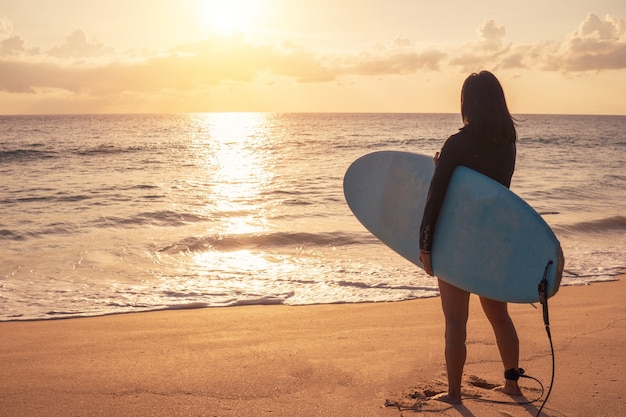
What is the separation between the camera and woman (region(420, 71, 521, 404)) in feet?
8.59

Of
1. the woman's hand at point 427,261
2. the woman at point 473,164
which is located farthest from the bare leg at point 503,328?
the woman's hand at point 427,261

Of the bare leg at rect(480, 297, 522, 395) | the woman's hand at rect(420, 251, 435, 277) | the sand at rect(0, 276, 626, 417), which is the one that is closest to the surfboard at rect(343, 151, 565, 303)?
the woman's hand at rect(420, 251, 435, 277)

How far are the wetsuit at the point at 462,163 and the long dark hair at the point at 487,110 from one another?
4 cm

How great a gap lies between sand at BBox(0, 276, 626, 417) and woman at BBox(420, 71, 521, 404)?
29 cm

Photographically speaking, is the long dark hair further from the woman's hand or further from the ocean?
the ocean

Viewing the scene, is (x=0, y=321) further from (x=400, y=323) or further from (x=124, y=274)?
(x=400, y=323)

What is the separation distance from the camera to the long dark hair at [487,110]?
261cm

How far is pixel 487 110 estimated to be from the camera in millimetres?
2604

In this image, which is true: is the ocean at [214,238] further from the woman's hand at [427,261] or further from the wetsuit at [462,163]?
the wetsuit at [462,163]

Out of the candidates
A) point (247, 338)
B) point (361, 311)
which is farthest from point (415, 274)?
point (247, 338)

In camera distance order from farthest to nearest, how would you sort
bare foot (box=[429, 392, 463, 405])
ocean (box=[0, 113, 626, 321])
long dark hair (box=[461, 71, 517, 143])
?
1. ocean (box=[0, 113, 626, 321])
2. bare foot (box=[429, 392, 463, 405])
3. long dark hair (box=[461, 71, 517, 143])

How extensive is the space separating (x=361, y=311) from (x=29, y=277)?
375 cm

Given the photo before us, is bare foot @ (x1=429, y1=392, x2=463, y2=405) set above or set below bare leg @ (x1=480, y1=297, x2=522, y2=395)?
below

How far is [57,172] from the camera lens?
18.8 m
